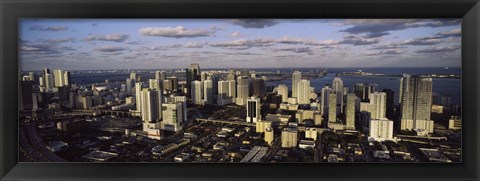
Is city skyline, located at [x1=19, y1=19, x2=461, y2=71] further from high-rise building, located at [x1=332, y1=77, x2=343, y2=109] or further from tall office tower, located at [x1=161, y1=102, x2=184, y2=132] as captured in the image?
tall office tower, located at [x1=161, y1=102, x2=184, y2=132]

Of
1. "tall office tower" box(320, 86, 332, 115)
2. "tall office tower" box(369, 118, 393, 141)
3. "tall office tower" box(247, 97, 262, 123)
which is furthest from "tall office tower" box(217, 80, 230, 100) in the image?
"tall office tower" box(369, 118, 393, 141)

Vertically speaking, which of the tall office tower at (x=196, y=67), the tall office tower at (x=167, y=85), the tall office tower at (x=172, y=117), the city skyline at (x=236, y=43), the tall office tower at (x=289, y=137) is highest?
the city skyline at (x=236, y=43)

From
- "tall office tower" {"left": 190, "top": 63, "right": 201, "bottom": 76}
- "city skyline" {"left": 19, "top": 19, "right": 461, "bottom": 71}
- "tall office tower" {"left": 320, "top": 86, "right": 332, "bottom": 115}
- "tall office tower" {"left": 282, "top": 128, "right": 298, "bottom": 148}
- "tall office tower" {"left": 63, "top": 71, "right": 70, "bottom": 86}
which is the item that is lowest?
"tall office tower" {"left": 282, "top": 128, "right": 298, "bottom": 148}

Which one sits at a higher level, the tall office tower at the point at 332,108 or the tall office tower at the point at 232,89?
the tall office tower at the point at 232,89

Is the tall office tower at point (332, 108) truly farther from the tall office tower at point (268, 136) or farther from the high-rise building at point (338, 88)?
the tall office tower at point (268, 136)

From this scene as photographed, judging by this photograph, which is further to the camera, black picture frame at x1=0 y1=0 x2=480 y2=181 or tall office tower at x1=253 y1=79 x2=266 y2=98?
tall office tower at x1=253 y1=79 x2=266 y2=98

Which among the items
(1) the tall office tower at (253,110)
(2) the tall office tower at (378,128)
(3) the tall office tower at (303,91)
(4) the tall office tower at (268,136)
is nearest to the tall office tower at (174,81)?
(1) the tall office tower at (253,110)
